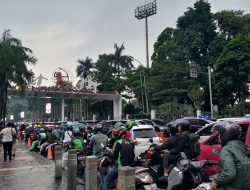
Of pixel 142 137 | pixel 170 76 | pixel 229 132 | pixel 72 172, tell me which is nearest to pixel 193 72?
pixel 170 76

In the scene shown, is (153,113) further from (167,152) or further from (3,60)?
(167,152)

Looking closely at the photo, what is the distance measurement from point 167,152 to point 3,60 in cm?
2503

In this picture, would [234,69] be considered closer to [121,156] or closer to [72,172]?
[72,172]

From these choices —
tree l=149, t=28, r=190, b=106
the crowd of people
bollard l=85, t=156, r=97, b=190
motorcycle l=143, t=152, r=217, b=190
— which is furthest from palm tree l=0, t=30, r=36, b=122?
motorcycle l=143, t=152, r=217, b=190

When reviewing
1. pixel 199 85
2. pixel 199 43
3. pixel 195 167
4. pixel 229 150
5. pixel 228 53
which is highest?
pixel 199 43

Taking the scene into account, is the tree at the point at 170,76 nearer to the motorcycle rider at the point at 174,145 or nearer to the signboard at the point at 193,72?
the signboard at the point at 193,72

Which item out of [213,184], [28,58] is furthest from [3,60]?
[213,184]

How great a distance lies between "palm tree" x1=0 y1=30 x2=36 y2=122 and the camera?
2856 centimetres

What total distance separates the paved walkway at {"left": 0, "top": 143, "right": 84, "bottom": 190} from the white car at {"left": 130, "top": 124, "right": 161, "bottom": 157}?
289 cm

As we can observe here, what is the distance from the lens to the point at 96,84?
59.7 meters

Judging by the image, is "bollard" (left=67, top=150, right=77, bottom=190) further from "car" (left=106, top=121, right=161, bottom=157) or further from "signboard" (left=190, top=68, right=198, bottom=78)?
"signboard" (left=190, top=68, right=198, bottom=78)

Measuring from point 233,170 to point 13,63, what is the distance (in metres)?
28.1

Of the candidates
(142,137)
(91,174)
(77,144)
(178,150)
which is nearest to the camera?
(178,150)

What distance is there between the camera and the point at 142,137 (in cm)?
1293
